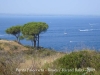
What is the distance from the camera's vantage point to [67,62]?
756 centimetres

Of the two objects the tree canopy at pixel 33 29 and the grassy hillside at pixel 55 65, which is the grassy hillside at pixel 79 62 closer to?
the grassy hillside at pixel 55 65

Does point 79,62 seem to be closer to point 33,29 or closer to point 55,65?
point 55,65

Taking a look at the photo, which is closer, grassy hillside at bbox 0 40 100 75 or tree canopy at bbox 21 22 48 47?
grassy hillside at bbox 0 40 100 75

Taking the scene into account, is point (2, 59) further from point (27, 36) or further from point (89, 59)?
point (27, 36)

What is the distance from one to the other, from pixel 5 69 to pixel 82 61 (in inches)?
117

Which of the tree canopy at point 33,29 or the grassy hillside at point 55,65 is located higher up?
the grassy hillside at point 55,65

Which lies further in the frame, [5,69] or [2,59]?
[2,59]

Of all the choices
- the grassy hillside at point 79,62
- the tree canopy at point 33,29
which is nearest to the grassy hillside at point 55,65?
the grassy hillside at point 79,62

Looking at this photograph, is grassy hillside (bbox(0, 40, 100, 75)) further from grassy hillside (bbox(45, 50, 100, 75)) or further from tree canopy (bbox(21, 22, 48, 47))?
tree canopy (bbox(21, 22, 48, 47))

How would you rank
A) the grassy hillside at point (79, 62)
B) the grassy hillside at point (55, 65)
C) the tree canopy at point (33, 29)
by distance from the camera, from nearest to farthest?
the grassy hillside at point (55, 65), the grassy hillside at point (79, 62), the tree canopy at point (33, 29)

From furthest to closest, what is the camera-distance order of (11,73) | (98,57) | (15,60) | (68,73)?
(98,57) → (68,73) → (15,60) → (11,73)

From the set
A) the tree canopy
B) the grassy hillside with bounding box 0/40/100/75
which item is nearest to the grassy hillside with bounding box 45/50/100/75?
the grassy hillside with bounding box 0/40/100/75

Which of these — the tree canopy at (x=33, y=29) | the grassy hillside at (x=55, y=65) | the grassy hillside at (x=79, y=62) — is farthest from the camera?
the tree canopy at (x=33, y=29)

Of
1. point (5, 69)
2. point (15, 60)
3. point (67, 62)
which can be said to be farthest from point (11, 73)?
point (67, 62)
